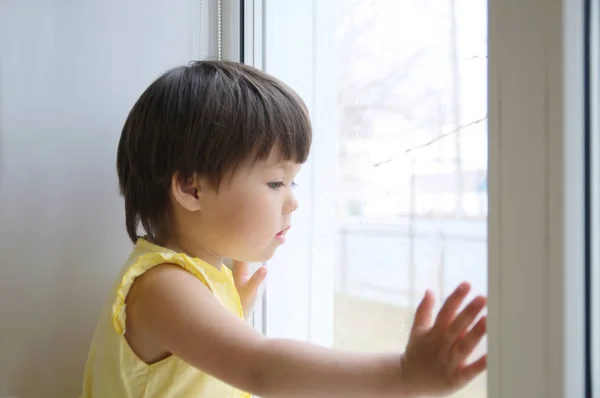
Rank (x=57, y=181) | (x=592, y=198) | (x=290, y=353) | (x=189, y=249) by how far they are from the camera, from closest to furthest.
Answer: (x=592, y=198) → (x=290, y=353) → (x=189, y=249) → (x=57, y=181)

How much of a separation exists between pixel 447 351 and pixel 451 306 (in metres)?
0.04

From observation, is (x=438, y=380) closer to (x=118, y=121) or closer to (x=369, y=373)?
(x=369, y=373)

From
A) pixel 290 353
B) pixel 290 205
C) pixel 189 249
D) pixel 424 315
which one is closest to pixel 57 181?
pixel 189 249

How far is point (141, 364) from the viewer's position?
767 mm

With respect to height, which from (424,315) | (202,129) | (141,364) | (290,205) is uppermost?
(202,129)

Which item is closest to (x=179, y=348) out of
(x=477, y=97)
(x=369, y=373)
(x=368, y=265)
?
(x=369, y=373)

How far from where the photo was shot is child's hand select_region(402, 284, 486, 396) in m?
0.52

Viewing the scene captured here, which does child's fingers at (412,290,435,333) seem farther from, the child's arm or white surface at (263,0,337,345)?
white surface at (263,0,337,345)

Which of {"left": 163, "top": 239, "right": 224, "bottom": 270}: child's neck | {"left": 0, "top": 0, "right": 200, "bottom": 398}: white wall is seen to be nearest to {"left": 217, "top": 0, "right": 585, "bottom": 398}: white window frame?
{"left": 163, "top": 239, "right": 224, "bottom": 270}: child's neck

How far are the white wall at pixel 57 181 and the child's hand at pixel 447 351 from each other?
25.7 inches

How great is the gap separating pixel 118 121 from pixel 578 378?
33.2 inches

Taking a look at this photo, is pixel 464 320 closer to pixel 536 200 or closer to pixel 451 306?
pixel 451 306

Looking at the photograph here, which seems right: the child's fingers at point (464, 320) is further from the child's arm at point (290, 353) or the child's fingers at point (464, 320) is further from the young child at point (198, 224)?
the young child at point (198, 224)

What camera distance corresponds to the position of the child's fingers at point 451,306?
1.72 ft
